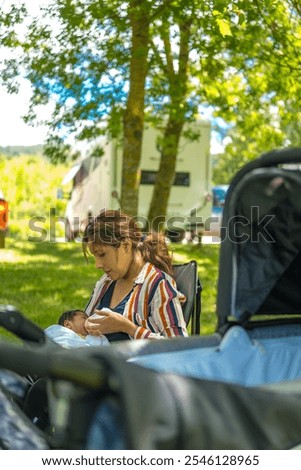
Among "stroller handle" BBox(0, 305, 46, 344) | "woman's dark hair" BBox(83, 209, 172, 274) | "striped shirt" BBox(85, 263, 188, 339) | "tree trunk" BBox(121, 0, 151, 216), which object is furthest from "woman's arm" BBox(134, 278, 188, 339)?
"tree trunk" BBox(121, 0, 151, 216)

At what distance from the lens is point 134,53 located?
9.52 metres

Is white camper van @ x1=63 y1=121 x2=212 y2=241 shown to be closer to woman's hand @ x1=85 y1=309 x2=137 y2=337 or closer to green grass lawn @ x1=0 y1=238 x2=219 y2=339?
green grass lawn @ x1=0 y1=238 x2=219 y2=339

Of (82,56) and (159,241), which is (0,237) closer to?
(82,56)

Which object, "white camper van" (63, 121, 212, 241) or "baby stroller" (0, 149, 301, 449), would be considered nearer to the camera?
"baby stroller" (0, 149, 301, 449)

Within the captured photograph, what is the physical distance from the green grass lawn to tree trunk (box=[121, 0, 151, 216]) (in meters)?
1.28

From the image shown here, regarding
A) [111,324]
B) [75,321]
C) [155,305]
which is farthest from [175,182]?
[111,324]

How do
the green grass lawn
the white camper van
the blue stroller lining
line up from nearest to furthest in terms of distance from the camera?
the blue stroller lining < the green grass lawn < the white camper van

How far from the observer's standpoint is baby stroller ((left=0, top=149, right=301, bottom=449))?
1969 millimetres

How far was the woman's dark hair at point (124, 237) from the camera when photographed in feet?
13.8

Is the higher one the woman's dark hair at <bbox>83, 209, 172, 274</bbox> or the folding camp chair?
the woman's dark hair at <bbox>83, 209, 172, 274</bbox>

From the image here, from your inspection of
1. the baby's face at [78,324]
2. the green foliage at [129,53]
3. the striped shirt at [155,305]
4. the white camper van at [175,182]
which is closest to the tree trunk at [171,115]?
the green foliage at [129,53]

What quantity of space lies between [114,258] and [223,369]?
1308 mm

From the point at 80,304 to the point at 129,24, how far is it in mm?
3089

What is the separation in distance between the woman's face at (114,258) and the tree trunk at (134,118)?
600 cm
